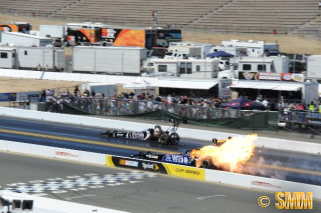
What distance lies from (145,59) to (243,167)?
26.3m

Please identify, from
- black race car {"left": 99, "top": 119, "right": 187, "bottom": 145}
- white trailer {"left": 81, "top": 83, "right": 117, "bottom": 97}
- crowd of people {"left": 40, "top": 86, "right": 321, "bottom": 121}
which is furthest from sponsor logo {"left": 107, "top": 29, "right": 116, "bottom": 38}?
black race car {"left": 99, "top": 119, "right": 187, "bottom": 145}

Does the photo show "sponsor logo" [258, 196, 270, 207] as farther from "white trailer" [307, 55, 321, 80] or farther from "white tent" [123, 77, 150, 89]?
"white trailer" [307, 55, 321, 80]

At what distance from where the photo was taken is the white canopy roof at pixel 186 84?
4112 cm

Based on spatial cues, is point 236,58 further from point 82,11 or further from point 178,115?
point 82,11

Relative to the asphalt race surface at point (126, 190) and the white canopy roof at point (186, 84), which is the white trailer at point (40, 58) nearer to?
the white canopy roof at point (186, 84)

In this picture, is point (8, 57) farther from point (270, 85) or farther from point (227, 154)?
point (227, 154)

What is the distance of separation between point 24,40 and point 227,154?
128 feet

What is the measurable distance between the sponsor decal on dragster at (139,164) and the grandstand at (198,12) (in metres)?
48.6

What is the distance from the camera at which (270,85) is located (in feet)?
128

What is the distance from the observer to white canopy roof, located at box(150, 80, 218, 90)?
135ft

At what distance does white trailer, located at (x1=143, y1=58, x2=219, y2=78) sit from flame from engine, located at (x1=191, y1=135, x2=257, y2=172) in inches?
797

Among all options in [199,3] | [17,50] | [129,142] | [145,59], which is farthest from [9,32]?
[129,142]

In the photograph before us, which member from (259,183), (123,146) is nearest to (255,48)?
(123,146)

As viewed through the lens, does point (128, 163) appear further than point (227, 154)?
Yes
